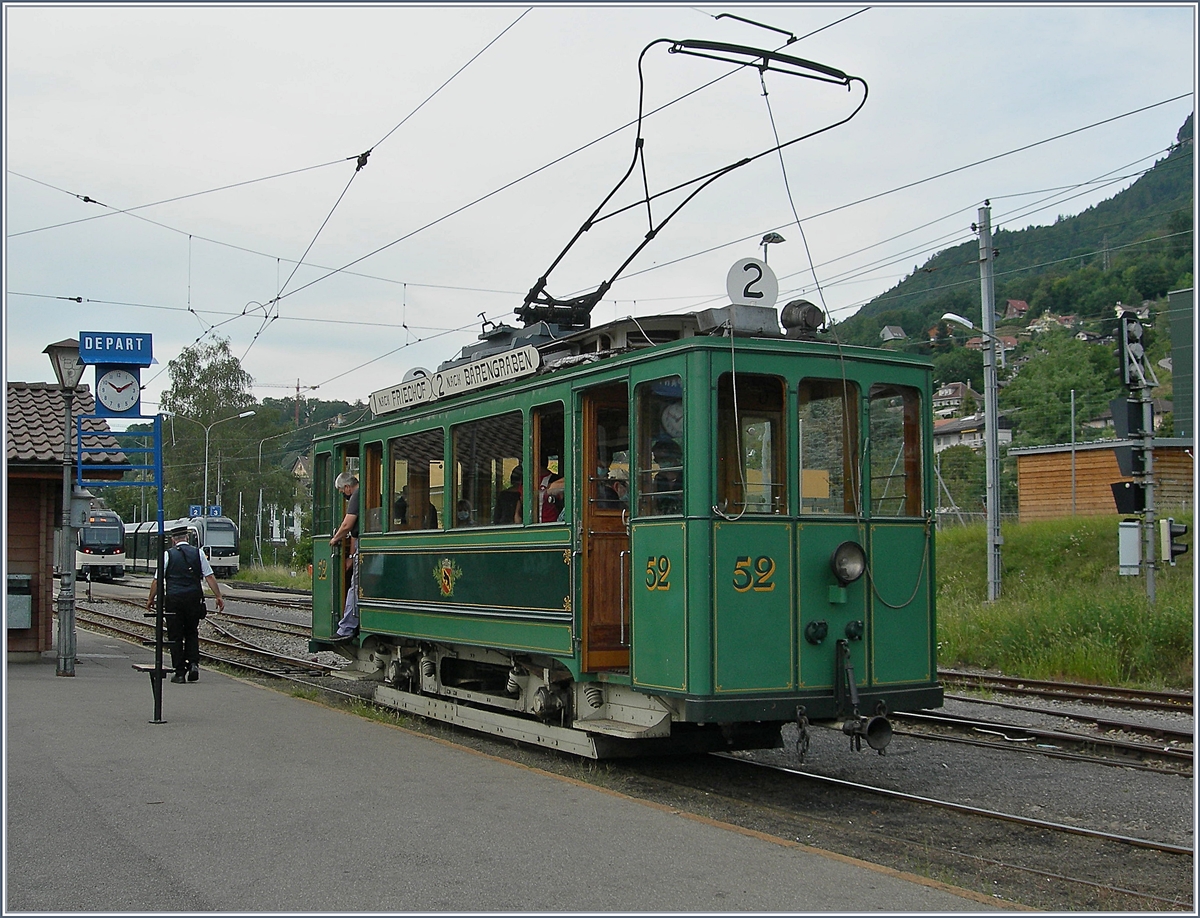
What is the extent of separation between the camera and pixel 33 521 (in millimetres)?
16016

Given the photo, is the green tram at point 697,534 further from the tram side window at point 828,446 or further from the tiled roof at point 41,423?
the tiled roof at point 41,423

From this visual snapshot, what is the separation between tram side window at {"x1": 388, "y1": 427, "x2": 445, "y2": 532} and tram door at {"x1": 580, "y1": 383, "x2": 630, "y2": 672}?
8.14 ft

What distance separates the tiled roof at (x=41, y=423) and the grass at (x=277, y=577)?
28.5 metres

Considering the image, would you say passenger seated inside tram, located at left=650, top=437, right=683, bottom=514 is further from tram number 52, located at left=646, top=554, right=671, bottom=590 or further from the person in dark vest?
the person in dark vest

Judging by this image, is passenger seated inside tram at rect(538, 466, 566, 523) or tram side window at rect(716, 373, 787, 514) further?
passenger seated inside tram at rect(538, 466, 566, 523)

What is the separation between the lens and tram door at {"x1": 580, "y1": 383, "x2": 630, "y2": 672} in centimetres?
880

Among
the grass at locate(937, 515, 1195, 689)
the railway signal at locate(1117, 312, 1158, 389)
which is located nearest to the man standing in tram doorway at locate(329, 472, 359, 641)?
the grass at locate(937, 515, 1195, 689)

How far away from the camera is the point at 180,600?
542 inches

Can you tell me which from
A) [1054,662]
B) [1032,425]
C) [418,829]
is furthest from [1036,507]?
[1032,425]

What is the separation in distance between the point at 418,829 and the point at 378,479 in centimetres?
637

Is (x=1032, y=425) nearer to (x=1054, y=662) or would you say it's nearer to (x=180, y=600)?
(x=1054, y=662)

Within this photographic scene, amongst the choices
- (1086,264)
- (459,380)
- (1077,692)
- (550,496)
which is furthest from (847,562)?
(1086,264)

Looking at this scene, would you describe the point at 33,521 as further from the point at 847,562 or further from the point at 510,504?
the point at 847,562

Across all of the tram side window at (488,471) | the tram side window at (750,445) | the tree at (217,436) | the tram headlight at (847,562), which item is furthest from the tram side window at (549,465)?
the tree at (217,436)
